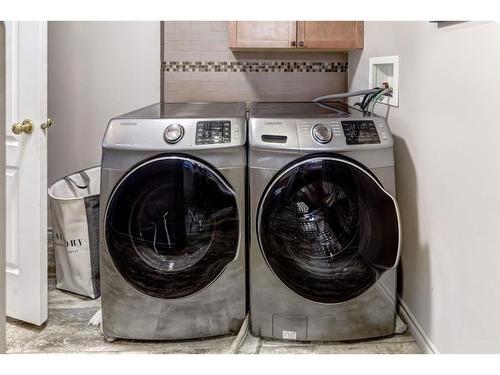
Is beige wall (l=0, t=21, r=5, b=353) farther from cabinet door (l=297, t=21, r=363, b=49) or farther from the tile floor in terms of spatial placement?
cabinet door (l=297, t=21, r=363, b=49)

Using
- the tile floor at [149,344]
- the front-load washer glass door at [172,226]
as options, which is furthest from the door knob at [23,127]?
the tile floor at [149,344]

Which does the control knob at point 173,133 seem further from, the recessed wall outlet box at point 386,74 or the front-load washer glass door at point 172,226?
the recessed wall outlet box at point 386,74

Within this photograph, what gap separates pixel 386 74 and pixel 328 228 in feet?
3.26

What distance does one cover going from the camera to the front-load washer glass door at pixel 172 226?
1739 mm

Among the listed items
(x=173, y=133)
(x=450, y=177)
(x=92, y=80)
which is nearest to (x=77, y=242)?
(x=173, y=133)

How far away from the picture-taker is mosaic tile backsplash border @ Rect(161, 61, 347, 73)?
2834mm

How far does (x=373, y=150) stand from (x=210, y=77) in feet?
4.73

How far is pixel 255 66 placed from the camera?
113 inches

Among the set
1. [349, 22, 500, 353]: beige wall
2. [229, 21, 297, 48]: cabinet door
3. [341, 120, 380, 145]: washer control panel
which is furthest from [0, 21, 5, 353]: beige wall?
[229, 21, 297, 48]: cabinet door

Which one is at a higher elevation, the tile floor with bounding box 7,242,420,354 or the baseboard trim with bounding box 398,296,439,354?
the baseboard trim with bounding box 398,296,439,354

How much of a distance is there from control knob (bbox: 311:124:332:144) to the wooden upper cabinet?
932 mm

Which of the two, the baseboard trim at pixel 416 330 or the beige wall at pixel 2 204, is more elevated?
the beige wall at pixel 2 204

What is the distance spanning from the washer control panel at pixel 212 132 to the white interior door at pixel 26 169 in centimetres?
70
